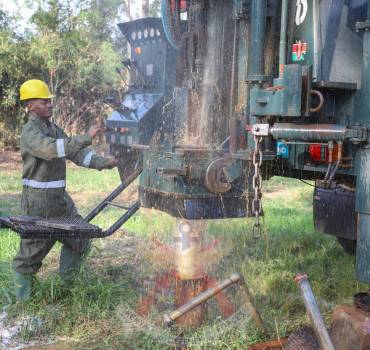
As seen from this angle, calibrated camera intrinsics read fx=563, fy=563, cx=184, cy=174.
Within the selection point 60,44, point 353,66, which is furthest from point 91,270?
point 60,44

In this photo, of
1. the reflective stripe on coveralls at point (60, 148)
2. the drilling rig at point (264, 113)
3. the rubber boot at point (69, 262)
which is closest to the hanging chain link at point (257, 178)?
the drilling rig at point (264, 113)

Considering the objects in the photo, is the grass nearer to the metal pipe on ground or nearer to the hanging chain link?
the hanging chain link

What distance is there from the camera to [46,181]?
4.13 meters

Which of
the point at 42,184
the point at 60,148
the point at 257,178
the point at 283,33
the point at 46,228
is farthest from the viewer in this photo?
the point at 42,184

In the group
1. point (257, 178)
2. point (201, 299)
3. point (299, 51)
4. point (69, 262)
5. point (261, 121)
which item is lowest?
point (69, 262)

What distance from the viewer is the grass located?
3.39 meters

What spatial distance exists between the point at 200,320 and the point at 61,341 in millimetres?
856

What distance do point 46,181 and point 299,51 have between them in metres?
2.06

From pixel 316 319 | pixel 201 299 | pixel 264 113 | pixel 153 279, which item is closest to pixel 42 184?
pixel 153 279

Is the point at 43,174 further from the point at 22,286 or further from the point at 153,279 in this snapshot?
the point at 153,279

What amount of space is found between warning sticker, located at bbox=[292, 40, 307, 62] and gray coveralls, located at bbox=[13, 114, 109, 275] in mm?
1547

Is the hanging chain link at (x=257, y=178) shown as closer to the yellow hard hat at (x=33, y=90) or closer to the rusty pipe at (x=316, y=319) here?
the rusty pipe at (x=316, y=319)

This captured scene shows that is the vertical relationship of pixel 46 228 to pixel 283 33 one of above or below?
below

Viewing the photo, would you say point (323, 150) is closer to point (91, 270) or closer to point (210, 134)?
point (210, 134)
